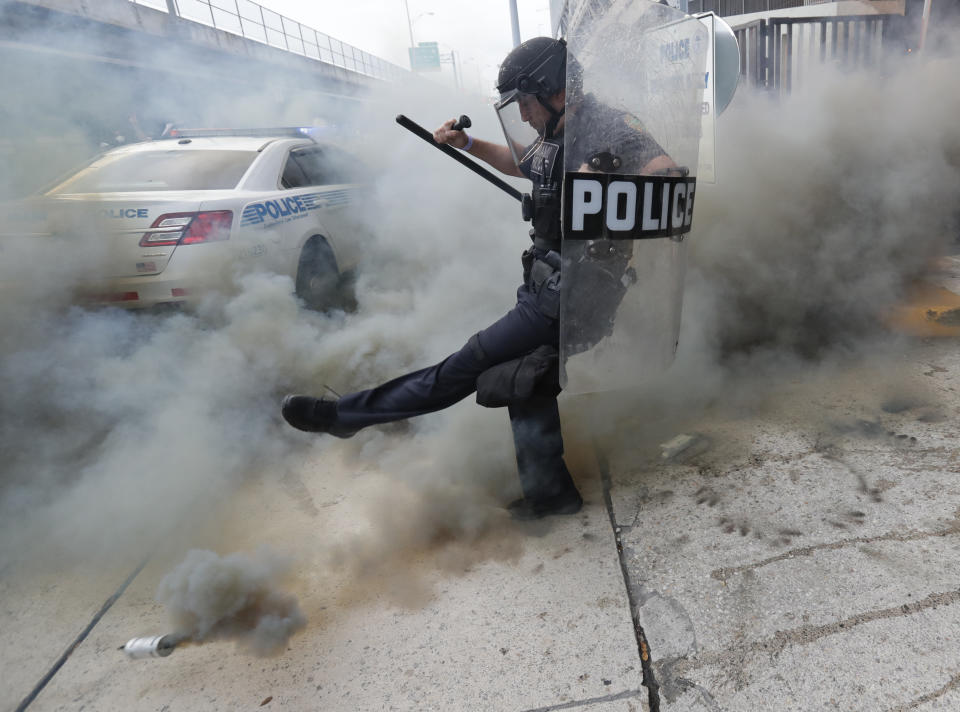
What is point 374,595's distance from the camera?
202cm

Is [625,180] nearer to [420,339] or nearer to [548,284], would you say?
[548,284]

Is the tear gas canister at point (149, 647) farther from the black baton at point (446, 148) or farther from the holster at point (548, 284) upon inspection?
the black baton at point (446, 148)

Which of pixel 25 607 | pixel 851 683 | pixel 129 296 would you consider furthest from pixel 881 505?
pixel 129 296

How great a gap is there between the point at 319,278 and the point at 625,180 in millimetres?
3018

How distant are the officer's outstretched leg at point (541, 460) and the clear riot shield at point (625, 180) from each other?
0.18 meters

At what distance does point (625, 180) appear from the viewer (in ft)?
6.02

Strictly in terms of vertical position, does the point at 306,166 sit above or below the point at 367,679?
above

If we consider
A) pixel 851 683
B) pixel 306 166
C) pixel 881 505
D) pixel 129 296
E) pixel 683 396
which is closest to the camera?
pixel 851 683

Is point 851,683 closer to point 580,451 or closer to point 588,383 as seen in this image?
point 588,383

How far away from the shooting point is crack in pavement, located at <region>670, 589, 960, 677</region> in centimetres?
161

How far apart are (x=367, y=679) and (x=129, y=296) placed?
250 centimetres

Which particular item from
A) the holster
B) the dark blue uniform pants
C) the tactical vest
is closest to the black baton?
the tactical vest

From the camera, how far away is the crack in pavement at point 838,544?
1.91 m

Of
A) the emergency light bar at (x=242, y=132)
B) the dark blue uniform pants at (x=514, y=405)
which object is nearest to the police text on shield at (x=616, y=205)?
the dark blue uniform pants at (x=514, y=405)
